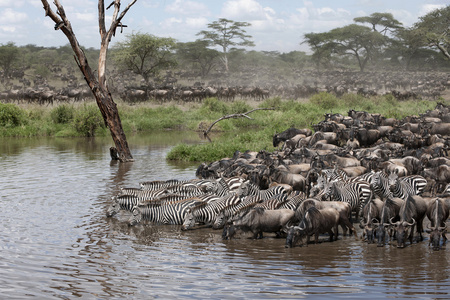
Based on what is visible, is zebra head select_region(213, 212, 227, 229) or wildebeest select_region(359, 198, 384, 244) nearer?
wildebeest select_region(359, 198, 384, 244)

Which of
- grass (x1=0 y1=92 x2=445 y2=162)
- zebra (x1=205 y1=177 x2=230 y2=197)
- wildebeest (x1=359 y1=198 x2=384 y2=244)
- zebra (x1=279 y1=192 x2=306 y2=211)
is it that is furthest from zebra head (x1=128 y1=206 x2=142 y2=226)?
grass (x1=0 y1=92 x2=445 y2=162)

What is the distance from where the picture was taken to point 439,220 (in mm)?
8328

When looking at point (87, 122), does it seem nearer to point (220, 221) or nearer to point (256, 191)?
point (256, 191)

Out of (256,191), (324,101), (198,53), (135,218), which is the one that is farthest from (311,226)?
(198,53)

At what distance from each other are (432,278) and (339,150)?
8517 mm

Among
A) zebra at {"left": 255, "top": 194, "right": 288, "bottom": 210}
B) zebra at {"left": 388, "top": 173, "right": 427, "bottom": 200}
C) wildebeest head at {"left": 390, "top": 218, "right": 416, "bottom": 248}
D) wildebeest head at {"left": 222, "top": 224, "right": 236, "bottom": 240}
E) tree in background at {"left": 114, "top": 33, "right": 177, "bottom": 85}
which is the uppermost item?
tree in background at {"left": 114, "top": 33, "right": 177, "bottom": 85}

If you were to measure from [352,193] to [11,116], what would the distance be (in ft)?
72.6

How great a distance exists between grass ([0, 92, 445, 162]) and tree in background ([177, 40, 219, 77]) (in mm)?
30670

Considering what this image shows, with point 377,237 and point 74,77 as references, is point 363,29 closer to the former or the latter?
point 74,77

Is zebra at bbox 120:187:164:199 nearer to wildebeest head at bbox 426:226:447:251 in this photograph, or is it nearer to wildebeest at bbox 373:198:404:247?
wildebeest at bbox 373:198:404:247

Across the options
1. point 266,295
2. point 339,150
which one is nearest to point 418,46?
point 339,150

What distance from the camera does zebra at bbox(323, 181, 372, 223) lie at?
990cm

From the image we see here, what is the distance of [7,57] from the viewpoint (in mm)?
55469

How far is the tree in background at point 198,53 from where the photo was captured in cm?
6619
